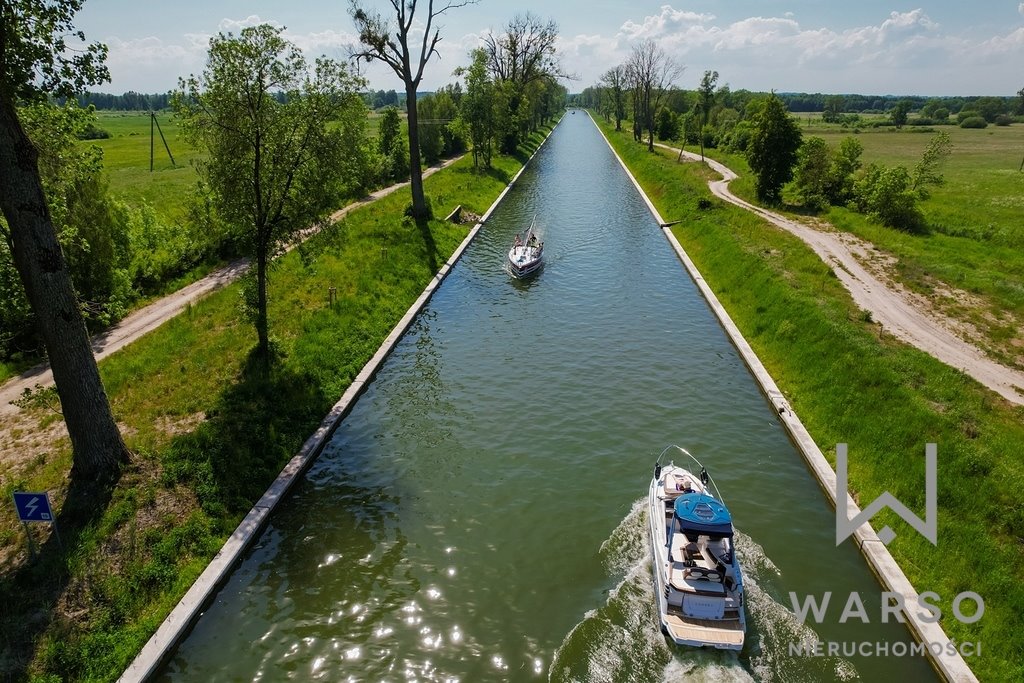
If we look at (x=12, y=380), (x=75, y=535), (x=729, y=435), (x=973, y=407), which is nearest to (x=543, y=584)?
(x=729, y=435)

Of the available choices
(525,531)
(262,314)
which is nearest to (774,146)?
(262,314)

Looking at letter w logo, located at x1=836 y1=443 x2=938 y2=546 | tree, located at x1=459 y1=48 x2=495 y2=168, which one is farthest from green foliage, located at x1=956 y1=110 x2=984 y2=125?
letter w logo, located at x1=836 y1=443 x2=938 y2=546

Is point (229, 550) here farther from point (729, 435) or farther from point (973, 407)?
point (973, 407)

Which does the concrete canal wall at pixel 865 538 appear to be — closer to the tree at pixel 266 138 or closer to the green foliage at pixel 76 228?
the tree at pixel 266 138

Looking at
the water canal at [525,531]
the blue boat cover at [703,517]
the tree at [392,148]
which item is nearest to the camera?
the water canal at [525,531]

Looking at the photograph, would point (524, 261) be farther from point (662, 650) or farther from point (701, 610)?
point (662, 650)

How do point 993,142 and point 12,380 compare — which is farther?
point 993,142

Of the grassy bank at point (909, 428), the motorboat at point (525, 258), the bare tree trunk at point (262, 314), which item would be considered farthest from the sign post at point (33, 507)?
the motorboat at point (525, 258)
